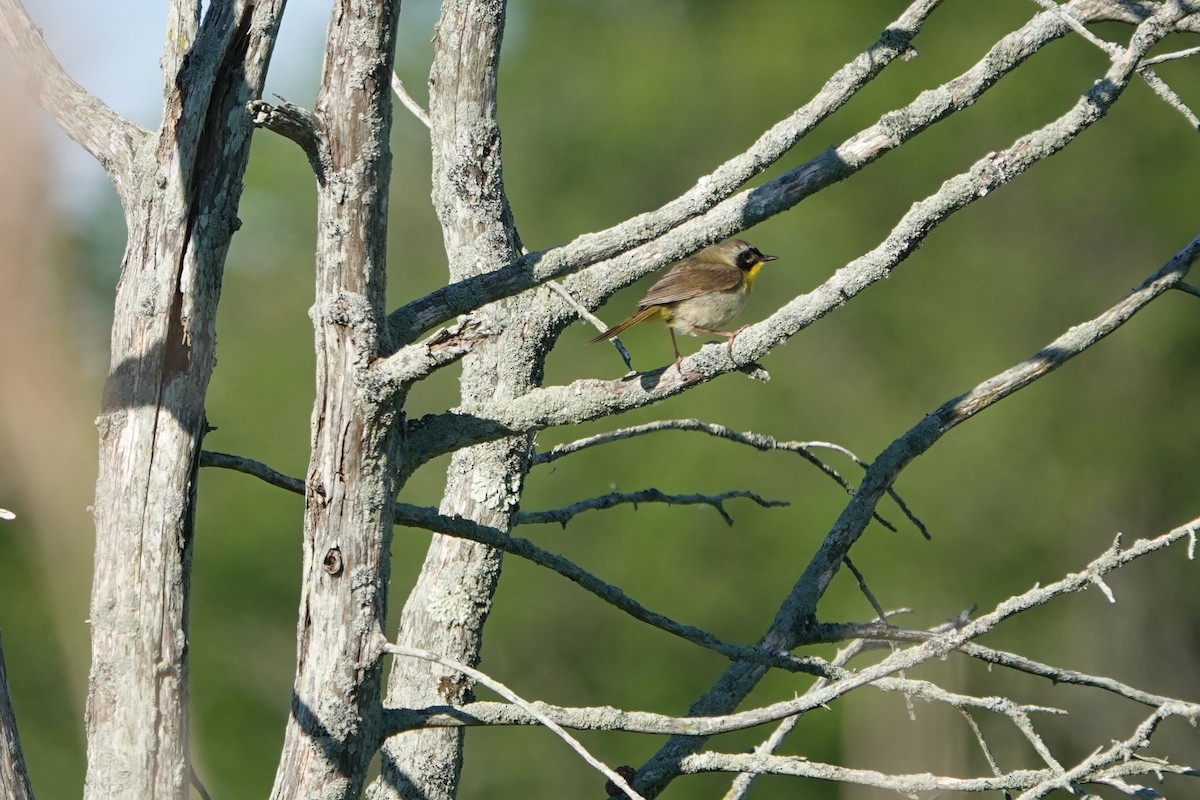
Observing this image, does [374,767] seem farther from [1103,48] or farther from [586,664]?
[1103,48]

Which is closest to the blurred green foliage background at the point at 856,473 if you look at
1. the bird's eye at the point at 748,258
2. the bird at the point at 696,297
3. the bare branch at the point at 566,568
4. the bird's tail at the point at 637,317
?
the bird's eye at the point at 748,258

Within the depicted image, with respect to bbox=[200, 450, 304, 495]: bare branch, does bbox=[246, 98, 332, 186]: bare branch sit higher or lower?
higher

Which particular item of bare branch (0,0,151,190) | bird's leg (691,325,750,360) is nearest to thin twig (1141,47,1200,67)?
bird's leg (691,325,750,360)

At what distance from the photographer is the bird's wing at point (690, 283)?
5949mm

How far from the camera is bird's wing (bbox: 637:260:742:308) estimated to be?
5.95 m

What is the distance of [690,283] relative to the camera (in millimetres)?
6055

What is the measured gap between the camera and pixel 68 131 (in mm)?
3121

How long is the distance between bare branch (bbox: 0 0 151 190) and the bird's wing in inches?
124

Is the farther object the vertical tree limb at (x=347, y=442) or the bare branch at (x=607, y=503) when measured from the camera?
the bare branch at (x=607, y=503)

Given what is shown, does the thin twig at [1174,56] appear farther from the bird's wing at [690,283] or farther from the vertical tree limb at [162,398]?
the bird's wing at [690,283]

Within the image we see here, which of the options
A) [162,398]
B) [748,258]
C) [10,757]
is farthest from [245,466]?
[748,258]

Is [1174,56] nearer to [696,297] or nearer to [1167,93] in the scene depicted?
[1167,93]

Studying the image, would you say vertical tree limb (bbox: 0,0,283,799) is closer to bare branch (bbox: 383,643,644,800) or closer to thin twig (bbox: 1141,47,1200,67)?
bare branch (bbox: 383,643,644,800)

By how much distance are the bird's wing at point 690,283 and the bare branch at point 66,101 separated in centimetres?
315
